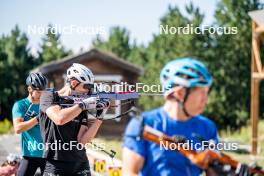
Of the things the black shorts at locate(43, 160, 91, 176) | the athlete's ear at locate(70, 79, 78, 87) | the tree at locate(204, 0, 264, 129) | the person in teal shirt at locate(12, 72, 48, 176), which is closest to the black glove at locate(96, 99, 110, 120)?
the athlete's ear at locate(70, 79, 78, 87)

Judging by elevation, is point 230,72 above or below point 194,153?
below

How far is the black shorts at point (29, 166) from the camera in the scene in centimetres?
792

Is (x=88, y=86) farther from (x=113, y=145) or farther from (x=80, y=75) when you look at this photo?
(x=113, y=145)

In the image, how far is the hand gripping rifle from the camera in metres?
3.88

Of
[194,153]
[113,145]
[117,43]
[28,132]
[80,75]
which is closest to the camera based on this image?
[194,153]

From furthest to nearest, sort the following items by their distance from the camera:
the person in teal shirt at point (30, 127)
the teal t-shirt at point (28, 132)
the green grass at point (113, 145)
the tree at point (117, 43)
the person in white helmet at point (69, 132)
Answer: the tree at point (117, 43)
the green grass at point (113, 145)
the teal t-shirt at point (28, 132)
the person in teal shirt at point (30, 127)
the person in white helmet at point (69, 132)

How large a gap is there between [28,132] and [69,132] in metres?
1.80

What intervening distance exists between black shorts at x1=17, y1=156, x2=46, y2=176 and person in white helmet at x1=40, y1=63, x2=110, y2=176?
138 cm

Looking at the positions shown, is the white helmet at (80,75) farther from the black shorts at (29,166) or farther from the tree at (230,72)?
the tree at (230,72)

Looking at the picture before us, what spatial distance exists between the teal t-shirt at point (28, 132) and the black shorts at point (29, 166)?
62 millimetres

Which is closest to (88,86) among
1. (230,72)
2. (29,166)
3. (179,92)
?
(29,166)

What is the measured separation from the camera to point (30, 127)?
25.6 feet

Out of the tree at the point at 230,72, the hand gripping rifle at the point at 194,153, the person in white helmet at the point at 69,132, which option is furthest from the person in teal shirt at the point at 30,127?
the tree at the point at 230,72

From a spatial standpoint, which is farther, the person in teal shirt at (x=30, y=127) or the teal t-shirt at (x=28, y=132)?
the teal t-shirt at (x=28, y=132)
